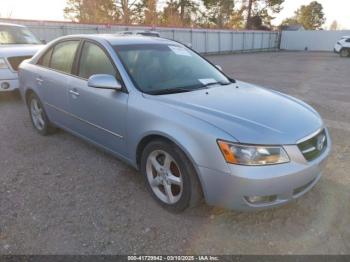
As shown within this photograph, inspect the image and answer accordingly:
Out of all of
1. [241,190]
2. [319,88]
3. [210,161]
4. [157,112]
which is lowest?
[319,88]

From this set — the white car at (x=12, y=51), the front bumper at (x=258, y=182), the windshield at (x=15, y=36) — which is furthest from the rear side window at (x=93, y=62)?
the windshield at (x=15, y=36)

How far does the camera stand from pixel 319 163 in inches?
→ 104

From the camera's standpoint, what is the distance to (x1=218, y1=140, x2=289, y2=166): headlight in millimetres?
2338

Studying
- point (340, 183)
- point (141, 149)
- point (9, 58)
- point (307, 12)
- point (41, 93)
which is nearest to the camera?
point (141, 149)

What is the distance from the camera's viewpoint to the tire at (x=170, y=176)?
260 cm

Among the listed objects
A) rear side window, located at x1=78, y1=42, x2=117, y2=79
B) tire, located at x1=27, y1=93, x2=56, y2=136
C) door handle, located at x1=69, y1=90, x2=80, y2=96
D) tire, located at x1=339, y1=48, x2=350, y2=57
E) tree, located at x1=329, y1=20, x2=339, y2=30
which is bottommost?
tree, located at x1=329, y1=20, x2=339, y2=30

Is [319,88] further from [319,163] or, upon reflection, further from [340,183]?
[319,163]

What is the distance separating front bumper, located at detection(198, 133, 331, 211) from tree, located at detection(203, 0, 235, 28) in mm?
40654

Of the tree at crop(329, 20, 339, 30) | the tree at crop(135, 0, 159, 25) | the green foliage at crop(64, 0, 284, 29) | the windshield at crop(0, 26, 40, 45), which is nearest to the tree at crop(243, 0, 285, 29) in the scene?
the green foliage at crop(64, 0, 284, 29)

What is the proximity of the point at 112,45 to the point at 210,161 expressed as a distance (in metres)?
1.85

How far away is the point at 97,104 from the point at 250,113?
5.49 feet

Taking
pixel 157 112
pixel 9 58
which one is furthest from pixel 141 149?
pixel 9 58

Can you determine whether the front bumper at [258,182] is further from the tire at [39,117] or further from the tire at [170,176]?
the tire at [39,117]

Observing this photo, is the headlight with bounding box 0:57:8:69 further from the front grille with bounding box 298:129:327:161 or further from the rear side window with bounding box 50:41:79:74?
the front grille with bounding box 298:129:327:161
